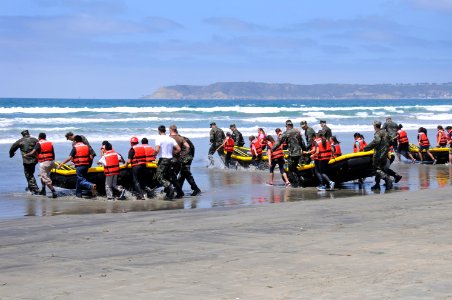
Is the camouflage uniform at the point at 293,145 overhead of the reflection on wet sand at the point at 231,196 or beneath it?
overhead

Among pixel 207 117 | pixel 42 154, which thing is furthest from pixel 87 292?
pixel 207 117

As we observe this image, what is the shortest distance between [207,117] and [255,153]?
5029 cm

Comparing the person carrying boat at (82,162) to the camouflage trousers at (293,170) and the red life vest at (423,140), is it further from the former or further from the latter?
the red life vest at (423,140)

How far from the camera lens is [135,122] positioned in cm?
6688

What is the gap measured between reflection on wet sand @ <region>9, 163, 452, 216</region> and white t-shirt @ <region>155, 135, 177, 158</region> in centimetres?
99

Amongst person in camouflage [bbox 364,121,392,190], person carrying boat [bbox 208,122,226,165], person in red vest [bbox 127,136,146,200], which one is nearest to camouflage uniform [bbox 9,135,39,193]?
person in red vest [bbox 127,136,146,200]

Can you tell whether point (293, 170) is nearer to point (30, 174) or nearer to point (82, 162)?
point (82, 162)

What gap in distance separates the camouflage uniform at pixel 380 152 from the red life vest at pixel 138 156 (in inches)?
200

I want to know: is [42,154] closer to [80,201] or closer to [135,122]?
[80,201]

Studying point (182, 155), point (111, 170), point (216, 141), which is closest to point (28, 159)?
point (111, 170)

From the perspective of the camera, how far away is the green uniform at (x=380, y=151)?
62.1ft

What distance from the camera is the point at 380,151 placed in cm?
1909

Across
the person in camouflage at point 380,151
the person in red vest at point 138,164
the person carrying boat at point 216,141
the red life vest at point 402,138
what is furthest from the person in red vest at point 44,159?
the red life vest at point 402,138

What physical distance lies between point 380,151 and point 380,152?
0.02 metres
